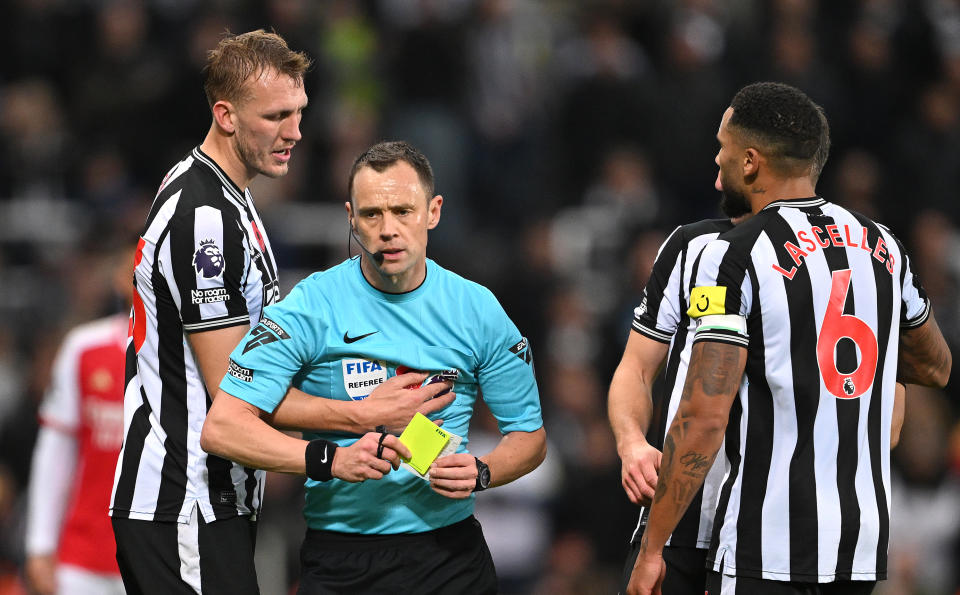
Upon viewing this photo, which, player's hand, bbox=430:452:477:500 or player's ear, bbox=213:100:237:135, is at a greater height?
player's ear, bbox=213:100:237:135

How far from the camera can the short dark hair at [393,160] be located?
4043mm

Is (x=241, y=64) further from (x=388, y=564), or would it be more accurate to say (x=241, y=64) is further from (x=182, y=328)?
(x=388, y=564)

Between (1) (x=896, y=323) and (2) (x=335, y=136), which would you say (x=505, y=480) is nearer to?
(1) (x=896, y=323)

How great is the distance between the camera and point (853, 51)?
428 inches

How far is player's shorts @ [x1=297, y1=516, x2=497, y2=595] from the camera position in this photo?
3.95 metres

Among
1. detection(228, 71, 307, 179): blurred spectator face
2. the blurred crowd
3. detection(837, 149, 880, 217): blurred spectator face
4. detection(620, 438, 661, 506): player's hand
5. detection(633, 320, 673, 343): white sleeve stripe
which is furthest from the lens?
detection(837, 149, 880, 217): blurred spectator face

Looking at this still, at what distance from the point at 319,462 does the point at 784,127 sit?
5.78 feet

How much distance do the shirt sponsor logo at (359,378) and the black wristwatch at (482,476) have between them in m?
0.41

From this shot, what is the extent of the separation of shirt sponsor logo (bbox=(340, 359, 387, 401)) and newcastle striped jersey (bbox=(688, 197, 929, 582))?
1.02 meters

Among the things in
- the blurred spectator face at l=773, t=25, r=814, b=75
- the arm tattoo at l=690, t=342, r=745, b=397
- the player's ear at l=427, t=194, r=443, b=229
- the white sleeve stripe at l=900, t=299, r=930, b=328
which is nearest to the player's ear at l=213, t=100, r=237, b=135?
the player's ear at l=427, t=194, r=443, b=229

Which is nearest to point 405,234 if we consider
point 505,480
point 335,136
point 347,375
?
point 347,375

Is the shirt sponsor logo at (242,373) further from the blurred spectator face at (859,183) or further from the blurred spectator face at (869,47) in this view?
the blurred spectator face at (869,47)

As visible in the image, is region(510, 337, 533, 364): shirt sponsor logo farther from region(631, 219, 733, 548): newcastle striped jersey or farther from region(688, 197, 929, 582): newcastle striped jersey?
region(688, 197, 929, 582): newcastle striped jersey

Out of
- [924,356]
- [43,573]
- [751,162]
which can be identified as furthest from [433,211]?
[43,573]
